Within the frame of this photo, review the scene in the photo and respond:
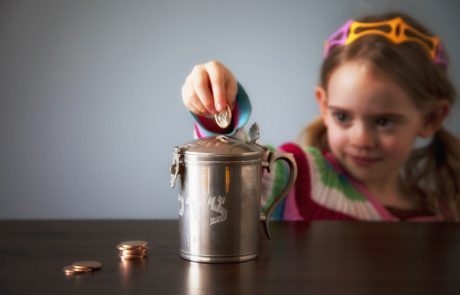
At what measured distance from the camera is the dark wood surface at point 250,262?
2.09 feet

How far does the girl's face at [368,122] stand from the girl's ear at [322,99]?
0.09m

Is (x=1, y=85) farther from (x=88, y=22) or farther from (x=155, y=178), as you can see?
(x=155, y=178)

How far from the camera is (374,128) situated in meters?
1.65

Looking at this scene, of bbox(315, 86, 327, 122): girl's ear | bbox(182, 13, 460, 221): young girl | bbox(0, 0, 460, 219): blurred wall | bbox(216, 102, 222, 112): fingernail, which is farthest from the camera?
bbox(0, 0, 460, 219): blurred wall

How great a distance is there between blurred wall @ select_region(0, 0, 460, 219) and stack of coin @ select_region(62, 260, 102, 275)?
51.4 inches

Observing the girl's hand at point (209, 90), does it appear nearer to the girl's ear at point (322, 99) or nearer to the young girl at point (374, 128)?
the young girl at point (374, 128)

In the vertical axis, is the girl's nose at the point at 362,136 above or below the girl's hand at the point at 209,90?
below

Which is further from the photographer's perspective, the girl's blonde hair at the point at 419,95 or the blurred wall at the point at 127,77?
the blurred wall at the point at 127,77

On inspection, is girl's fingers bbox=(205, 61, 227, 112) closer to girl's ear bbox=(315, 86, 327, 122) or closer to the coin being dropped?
the coin being dropped

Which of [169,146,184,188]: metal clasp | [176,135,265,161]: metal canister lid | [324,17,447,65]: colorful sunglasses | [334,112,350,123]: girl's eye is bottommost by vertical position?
[169,146,184,188]: metal clasp

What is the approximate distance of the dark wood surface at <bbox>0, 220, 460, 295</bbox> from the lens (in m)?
0.64

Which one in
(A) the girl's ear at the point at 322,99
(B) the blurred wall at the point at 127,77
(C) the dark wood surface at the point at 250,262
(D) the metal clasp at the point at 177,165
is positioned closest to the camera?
(C) the dark wood surface at the point at 250,262

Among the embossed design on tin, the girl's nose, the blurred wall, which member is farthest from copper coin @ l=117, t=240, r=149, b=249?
the blurred wall

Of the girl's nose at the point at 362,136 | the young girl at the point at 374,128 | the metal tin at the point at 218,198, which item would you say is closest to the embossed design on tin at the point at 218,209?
the metal tin at the point at 218,198
